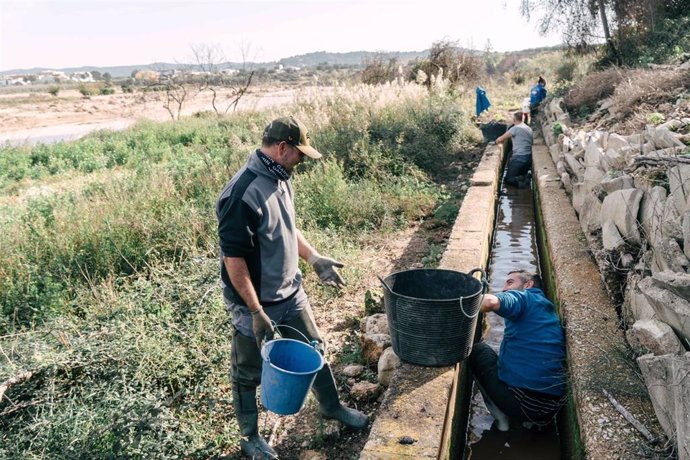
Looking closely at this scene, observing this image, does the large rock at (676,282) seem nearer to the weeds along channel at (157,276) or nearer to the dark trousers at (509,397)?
the dark trousers at (509,397)

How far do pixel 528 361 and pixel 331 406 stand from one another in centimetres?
136

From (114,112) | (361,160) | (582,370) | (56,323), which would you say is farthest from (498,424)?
(114,112)

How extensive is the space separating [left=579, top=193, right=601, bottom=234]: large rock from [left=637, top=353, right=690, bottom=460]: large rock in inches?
97.5

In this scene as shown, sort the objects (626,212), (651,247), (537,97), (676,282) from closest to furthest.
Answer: (676,282)
(651,247)
(626,212)
(537,97)

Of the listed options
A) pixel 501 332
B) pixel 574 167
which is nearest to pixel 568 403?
pixel 501 332

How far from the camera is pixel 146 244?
5961 mm

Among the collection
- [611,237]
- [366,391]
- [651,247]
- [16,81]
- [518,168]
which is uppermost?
[16,81]

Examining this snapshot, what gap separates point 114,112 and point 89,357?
154 ft

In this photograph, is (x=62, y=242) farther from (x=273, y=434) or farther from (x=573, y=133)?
(x=573, y=133)

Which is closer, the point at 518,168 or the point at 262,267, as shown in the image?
the point at 262,267

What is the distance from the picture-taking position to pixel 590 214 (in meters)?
5.05

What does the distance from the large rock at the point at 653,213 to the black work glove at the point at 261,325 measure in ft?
7.87

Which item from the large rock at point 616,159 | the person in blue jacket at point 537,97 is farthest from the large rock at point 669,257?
the person in blue jacket at point 537,97

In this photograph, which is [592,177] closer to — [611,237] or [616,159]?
[616,159]
